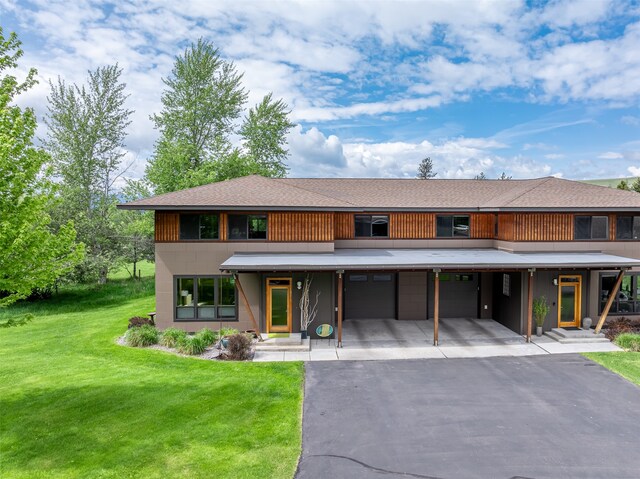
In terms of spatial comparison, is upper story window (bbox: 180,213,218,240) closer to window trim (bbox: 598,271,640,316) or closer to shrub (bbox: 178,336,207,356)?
shrub (bbox: 178,336,207,356)

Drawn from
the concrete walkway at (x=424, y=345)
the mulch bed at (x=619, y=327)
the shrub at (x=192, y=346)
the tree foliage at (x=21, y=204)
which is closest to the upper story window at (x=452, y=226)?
the concrete walkway at (x=424, y=345)

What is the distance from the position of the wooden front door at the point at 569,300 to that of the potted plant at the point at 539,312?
925 millimetres

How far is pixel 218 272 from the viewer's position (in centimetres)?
1440

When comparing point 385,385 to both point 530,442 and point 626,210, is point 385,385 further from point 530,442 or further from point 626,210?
point 626,210

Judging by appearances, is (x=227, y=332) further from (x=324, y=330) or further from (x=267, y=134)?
(x=267, y=134)

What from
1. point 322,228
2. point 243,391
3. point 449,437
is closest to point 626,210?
point 322,228

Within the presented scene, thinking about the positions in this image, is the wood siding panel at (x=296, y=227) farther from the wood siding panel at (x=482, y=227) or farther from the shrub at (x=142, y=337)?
the wood siding panel at (x=482, y=227)

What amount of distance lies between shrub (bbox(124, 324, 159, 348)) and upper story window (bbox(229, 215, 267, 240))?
4424 mm

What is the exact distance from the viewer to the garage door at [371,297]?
660 inches

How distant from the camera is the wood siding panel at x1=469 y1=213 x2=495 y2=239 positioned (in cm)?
1743

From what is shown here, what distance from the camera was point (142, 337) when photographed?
13.2 m

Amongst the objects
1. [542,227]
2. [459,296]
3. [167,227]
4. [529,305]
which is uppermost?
[542,227]

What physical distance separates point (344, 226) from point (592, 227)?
33.9ft

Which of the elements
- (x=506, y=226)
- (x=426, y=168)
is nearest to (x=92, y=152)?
(x=506, y=226)
